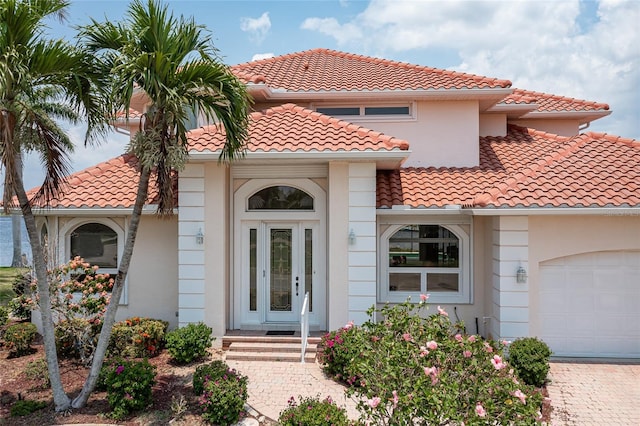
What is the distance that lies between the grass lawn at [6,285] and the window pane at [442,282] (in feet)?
50.5

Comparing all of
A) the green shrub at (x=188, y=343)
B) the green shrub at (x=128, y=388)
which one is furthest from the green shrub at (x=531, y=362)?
the green shrub at (x=128, y=388)

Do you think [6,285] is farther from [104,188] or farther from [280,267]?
[280,267]

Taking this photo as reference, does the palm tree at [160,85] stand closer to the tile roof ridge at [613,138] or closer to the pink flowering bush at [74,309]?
the pink flowering bush at [74,309]

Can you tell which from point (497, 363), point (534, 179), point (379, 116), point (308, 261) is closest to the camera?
point (497, 363)

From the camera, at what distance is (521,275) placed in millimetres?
11164

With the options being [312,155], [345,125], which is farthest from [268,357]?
[345,125]

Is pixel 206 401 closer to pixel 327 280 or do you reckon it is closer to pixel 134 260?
pixel 327 280

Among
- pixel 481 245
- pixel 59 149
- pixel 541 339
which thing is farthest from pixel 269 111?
pixel 541 339

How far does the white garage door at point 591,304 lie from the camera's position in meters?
11.4

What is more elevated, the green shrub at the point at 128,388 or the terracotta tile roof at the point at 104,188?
the terracotta tile roof at the point at 104,188

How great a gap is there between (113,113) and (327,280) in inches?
279

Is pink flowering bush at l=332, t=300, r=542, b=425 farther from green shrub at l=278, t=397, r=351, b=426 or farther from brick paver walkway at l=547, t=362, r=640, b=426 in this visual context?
brick paver walkway at l=547, t=362, r=640, b=426

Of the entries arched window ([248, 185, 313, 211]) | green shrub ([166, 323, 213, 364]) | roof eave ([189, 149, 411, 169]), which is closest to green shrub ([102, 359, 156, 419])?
green shrub ([166, 323, 213, 364])

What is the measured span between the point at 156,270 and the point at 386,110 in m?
9.53
